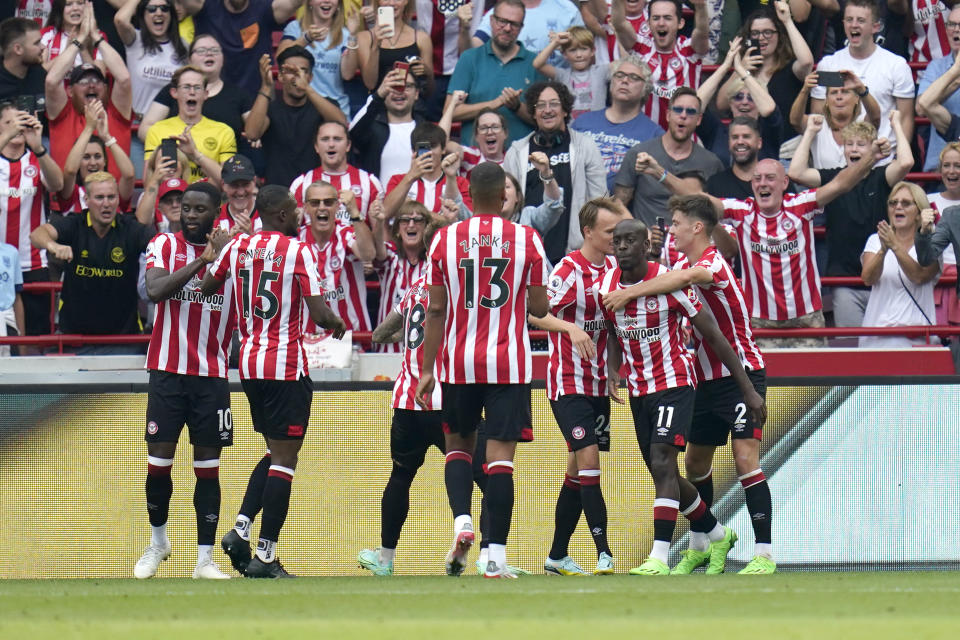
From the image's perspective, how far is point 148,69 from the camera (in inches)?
511

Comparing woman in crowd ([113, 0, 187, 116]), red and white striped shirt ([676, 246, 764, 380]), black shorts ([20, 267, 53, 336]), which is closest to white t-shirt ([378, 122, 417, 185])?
woman in crowd ([113, 0, 187, 116])

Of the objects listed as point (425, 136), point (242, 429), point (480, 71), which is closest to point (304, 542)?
point (242, 429)

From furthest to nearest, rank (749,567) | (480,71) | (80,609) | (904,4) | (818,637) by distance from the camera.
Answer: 1. (904,4)
2. (480,71)
3. (749,567)
4. (80,609)
5. (818,637)

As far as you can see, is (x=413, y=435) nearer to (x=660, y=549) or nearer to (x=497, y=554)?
(x=497, y=554)

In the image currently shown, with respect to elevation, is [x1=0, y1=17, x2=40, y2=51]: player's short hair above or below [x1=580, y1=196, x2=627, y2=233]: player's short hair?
above

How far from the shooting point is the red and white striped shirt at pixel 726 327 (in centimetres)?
828

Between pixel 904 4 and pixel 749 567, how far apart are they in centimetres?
Result: 793

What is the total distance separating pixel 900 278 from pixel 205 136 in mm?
5857

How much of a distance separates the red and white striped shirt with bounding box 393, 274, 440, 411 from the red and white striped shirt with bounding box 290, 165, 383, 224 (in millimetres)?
3489

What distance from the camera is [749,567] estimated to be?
26.7ft

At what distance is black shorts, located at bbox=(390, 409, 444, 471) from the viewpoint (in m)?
8.09

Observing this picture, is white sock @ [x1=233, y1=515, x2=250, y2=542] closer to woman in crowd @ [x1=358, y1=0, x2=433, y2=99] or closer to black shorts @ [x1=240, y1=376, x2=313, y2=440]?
black shorts @ [x1=240, y1=376, x2=313, y2=440]

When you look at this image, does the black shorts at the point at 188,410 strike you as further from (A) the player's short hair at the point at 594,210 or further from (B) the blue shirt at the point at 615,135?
(B) the blue shirt at the point at 615,135

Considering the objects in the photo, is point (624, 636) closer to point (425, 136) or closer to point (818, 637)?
point (818, 637)
